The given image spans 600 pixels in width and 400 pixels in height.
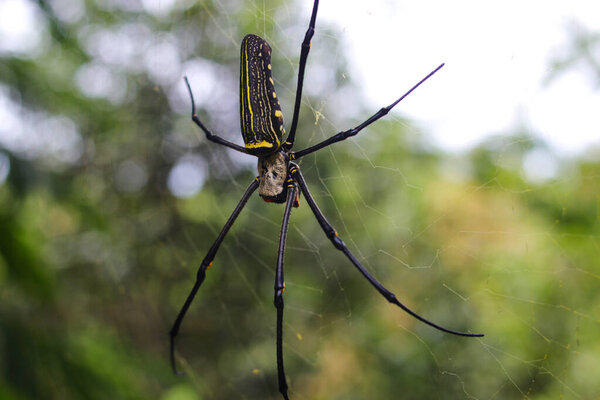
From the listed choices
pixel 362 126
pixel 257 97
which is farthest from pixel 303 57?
pixel 362 126

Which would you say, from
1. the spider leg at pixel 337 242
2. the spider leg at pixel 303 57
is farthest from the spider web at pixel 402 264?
the spider leg at pixel 337 242

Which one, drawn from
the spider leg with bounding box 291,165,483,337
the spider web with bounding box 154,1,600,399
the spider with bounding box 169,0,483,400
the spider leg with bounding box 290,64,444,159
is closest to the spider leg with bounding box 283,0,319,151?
the spider with bounding box 169,0,483,400

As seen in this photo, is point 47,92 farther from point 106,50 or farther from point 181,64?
point 106,50

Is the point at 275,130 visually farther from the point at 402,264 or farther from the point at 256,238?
the point at 256,238

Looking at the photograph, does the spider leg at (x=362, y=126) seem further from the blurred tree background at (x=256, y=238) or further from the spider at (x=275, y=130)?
the blurred tree background at (x=256, y=238)

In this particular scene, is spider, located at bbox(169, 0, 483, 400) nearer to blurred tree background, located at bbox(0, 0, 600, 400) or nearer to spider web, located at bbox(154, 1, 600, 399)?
blurred tree background, located at bbox(0, 0, 600, 400)

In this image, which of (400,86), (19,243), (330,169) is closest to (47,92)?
(19,243)

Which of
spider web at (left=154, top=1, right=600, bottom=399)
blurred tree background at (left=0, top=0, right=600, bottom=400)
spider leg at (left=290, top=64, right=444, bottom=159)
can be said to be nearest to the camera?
spider leg at (left=290, top=64, right=444, bottom=159)
